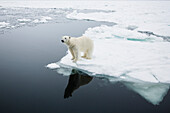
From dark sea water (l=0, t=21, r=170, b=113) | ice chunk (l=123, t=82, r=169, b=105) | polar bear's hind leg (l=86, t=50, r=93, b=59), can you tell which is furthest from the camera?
polar bear's hind leg (l=86, t=50, r=93, b=59)

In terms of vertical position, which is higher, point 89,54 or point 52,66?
point 89,54

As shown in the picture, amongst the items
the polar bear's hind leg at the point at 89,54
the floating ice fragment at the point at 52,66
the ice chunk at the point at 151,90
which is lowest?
the floating ice fragment at the point at 52,66

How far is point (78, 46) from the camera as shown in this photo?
12.5ft

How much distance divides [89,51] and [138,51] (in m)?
1.82

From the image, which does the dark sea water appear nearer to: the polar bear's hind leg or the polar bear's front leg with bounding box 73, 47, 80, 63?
the polar bear's front leg with bounding box 73, 47, 80, 63

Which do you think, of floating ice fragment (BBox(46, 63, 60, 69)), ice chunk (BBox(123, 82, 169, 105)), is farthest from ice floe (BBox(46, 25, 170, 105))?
floating ice fragment (BBox(46, 63, 60, 69))

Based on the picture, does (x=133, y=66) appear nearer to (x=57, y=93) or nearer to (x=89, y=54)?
(x=89, y=54)

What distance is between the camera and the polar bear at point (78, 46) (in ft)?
11.9

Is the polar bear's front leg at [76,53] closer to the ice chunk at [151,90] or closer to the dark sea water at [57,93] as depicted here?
the dark sea water at [57,93]

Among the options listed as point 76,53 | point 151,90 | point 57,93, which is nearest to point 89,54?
point 76,53

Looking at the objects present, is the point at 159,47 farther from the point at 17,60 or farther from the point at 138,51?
the point at 17,60

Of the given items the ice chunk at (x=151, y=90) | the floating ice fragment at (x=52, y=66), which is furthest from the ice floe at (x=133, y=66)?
the floating ice fragment at (x=52, y=66)

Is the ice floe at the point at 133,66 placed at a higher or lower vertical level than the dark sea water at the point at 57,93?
higher

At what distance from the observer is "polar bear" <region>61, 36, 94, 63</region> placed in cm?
364
